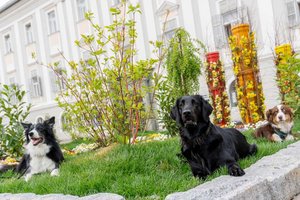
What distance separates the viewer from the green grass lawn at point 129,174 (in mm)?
3594

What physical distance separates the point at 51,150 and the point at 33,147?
0.92 ft

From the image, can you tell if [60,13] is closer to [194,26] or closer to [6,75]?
[6,75]

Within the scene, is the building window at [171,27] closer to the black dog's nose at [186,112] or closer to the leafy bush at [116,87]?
the leafy bush at [116,87]

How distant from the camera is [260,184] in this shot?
310 cm

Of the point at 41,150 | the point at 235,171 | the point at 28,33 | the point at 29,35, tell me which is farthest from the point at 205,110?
the point at 28,33

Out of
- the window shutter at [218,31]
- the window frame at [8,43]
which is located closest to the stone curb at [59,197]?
the window shutter at [218,31]

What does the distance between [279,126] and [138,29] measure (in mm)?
14105

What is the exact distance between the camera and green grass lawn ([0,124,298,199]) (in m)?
3.59

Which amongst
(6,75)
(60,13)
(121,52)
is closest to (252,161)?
(121,52)

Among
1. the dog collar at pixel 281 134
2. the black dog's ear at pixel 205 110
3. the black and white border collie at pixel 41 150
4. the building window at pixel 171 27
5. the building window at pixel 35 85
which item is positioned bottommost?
the dog collar at pixel 281 134

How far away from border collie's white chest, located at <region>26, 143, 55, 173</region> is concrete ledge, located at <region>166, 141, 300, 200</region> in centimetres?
328

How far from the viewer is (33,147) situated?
586cm

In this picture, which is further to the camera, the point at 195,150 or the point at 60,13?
the point at 60,13

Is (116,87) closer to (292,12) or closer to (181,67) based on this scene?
(181,67)
